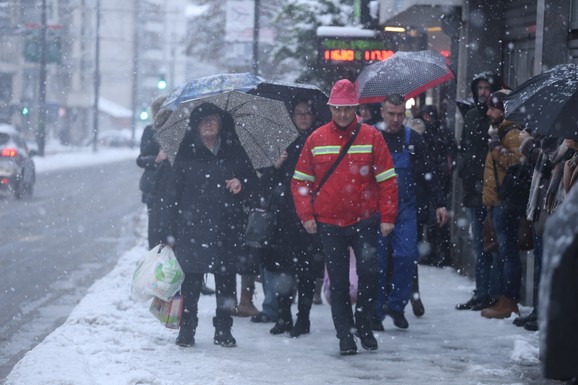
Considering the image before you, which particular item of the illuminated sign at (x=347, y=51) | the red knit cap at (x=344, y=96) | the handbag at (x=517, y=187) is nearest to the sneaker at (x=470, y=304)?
the handbag at (x=517, y=187)

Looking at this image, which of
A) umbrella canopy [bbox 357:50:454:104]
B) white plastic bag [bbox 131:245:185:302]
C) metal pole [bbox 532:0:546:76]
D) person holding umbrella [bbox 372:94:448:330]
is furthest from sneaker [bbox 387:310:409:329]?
metal pole [bbox 532:0:546:76]

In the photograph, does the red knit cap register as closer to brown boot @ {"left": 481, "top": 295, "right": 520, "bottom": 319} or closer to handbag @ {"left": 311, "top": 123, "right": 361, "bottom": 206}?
handbag @ {"left": 311, "top": 123, "right": 361, "bottom": 206}

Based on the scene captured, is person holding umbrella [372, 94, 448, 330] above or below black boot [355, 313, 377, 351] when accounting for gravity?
above

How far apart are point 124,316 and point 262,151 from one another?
1789mm

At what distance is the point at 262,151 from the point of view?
9.19m

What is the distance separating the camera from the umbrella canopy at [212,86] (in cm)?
924

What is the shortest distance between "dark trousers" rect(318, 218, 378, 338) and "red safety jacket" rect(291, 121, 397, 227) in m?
0.06

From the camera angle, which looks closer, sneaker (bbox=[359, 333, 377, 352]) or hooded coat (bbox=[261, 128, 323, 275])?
sneaker (bbox=[359, 333, 377, 352])

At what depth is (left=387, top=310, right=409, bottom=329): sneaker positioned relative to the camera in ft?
31.0

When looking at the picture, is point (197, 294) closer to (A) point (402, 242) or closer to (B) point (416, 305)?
(A) point (402, 242)

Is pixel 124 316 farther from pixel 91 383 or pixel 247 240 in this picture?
pixel 91 383

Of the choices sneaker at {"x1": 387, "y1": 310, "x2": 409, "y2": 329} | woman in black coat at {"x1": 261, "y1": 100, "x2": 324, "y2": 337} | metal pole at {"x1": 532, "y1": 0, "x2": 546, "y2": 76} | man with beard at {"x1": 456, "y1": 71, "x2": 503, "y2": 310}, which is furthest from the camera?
man with beard at {"x1": 456, "y1": 71, "x2": 503, "y2": 310}

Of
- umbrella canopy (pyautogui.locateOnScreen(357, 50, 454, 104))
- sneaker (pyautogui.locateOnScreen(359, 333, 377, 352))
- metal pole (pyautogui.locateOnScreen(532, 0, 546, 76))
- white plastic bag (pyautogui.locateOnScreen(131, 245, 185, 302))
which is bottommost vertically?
sneaker (pyautogui.locateOnScreen(359, 333, 377, 352))

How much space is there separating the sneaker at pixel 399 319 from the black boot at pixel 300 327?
764 mm
